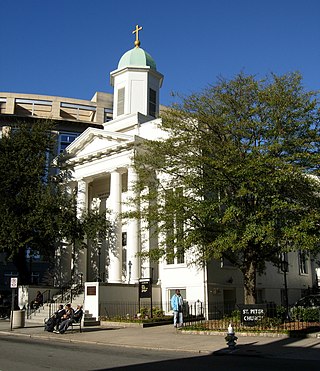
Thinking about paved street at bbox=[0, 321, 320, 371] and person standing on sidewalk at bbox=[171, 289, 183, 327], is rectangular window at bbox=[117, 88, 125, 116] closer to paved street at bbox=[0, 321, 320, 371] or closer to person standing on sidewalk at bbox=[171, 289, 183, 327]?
person standing on sidewalk at bbox=[171, 289, 183, 327]

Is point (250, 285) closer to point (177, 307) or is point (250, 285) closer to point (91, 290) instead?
point (177, 307)

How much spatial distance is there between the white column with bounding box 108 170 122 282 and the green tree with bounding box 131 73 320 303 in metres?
8.17

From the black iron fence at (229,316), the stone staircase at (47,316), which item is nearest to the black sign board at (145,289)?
the black iron fence at (229,316)

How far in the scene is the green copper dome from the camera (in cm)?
3847

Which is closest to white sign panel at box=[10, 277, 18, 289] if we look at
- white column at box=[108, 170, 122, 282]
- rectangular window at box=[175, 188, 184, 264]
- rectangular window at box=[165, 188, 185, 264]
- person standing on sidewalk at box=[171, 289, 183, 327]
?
rectangular window at box=[165, 188, 185, 264]

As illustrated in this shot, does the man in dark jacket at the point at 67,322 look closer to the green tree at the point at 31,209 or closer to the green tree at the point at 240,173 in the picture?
the green tree at the point at 240,173

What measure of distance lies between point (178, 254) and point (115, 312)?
708cm

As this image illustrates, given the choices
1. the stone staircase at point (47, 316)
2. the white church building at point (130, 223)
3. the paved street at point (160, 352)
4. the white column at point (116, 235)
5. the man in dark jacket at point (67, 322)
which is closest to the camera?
the paved street at point (160, 352)

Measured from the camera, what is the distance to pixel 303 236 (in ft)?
59.8

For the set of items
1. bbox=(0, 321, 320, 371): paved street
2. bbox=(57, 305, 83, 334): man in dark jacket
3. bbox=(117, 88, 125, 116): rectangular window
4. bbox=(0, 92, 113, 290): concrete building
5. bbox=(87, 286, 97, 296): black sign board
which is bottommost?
bbox=(0, 321, 320, 371): paved street

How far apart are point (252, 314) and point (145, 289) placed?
806 cm

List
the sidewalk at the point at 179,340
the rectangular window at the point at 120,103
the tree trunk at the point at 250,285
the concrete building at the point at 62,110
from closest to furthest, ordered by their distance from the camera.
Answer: the sidewalk at the point at 179,340 → the tree trunk at the point at 250,285 → the rectangular window at the point at 120,103 → the concrete building at the point at 62,110

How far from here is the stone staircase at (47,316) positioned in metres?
24.3

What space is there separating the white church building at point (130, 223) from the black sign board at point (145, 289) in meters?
1.89
